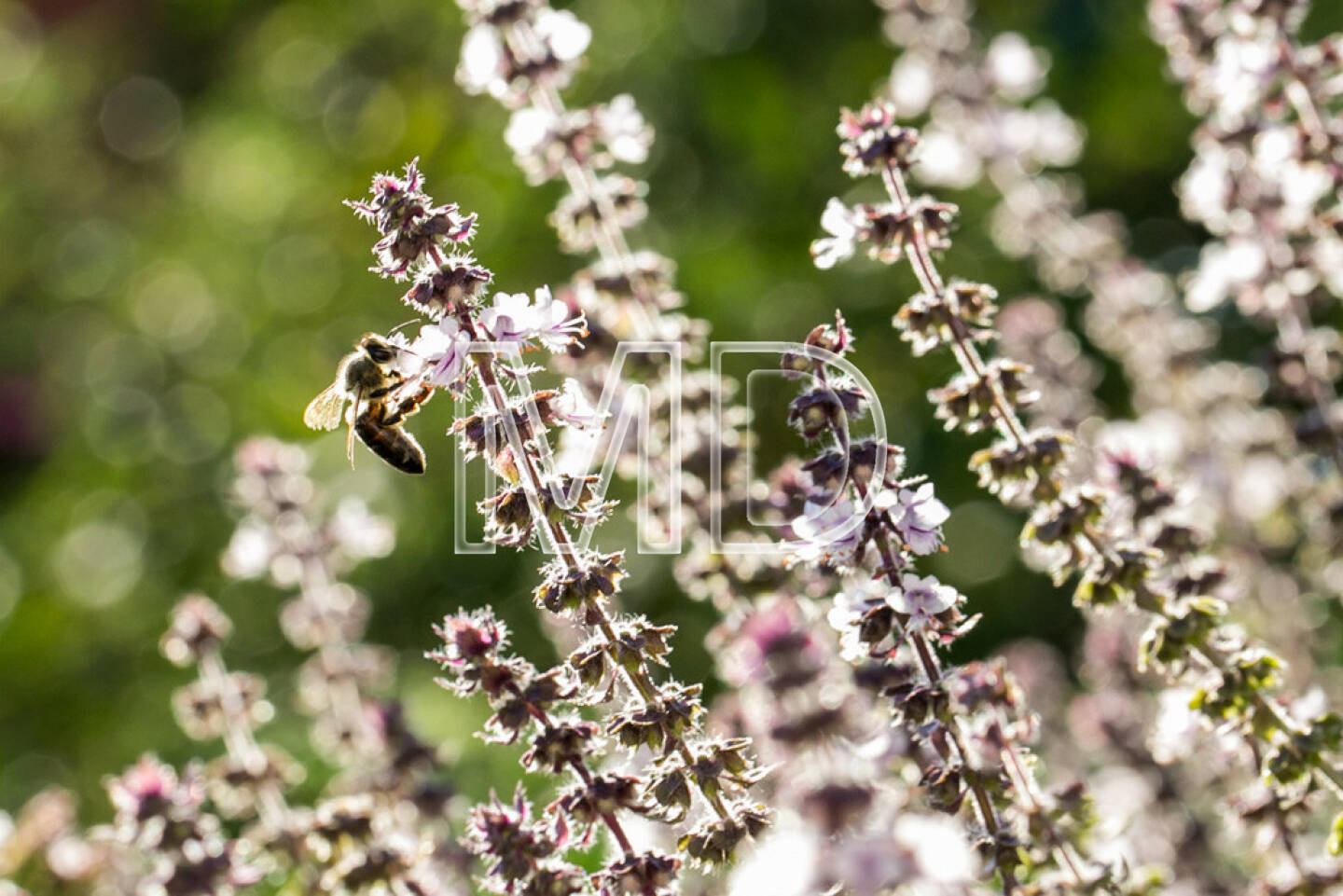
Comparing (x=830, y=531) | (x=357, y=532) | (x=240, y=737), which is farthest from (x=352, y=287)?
(x=830, y=531)

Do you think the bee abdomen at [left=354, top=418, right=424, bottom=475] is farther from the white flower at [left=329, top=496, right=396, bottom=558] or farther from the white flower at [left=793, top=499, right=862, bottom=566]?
the white flower at [left=793, top=499, right=862, bottom=566]

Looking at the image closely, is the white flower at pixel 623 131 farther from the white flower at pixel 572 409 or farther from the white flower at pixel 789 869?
the white flower at pixel 789 869

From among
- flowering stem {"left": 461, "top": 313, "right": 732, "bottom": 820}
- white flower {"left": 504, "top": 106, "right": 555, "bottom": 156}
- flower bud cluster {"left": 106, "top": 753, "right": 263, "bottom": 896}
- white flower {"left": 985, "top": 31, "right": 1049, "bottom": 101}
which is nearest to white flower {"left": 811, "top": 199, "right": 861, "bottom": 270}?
flowering stem {"left": 461, "top": 313, "right": 732, "bottom": 820}

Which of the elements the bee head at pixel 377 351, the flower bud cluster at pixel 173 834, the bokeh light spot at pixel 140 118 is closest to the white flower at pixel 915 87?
the bee head at pixel 377 351

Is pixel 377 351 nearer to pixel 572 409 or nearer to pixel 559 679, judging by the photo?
pixel 572 409

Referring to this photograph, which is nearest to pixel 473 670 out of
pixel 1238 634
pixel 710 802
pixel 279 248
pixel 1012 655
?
pixel 710 802
